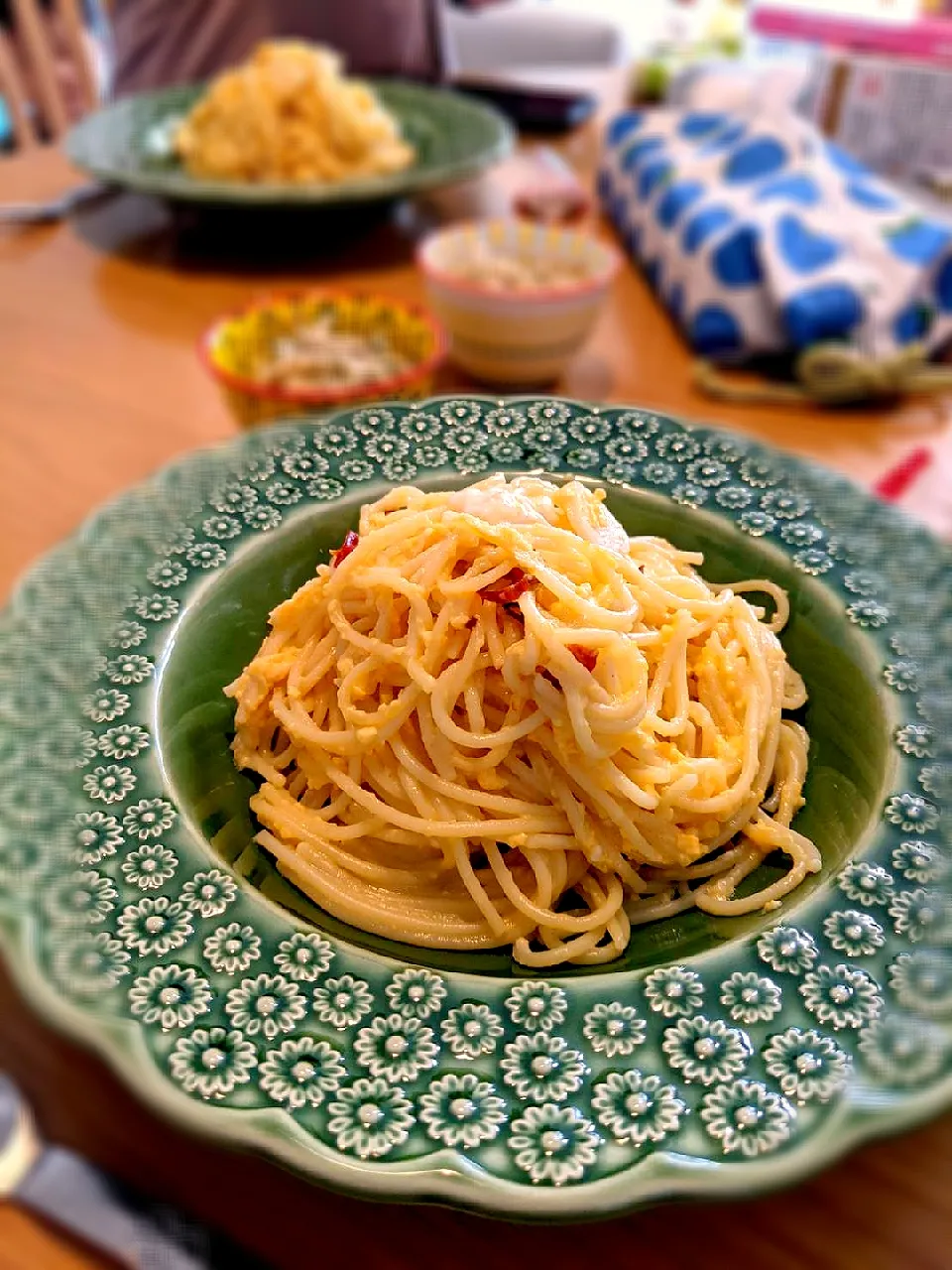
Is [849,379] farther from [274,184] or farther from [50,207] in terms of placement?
[50,207]

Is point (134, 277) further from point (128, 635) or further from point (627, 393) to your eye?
point (128, 635)

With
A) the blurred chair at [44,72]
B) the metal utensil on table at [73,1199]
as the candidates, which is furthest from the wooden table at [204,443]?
the blurred chair at [44,72]

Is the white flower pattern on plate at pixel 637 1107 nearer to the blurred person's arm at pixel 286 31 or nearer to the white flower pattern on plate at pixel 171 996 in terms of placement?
the white flower pattern on plate at pixel 171 996

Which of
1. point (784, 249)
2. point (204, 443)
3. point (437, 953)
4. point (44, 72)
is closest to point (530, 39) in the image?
point (44, 72)

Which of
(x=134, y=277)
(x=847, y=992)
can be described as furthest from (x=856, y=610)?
(x=134, y=277)

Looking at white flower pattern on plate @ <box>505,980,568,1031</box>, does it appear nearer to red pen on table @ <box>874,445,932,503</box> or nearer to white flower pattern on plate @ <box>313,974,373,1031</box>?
white flower pattern on plate @ <box>313,974,373,1031</box>

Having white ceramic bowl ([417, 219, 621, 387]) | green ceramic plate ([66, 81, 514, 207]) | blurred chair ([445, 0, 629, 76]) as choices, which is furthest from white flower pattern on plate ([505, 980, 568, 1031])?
blurred chair ([445, 0, 629, 76])

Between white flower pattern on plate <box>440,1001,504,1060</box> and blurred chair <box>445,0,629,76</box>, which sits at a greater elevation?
white flower pattern on plate <box>440,1001,504,1060</box>
